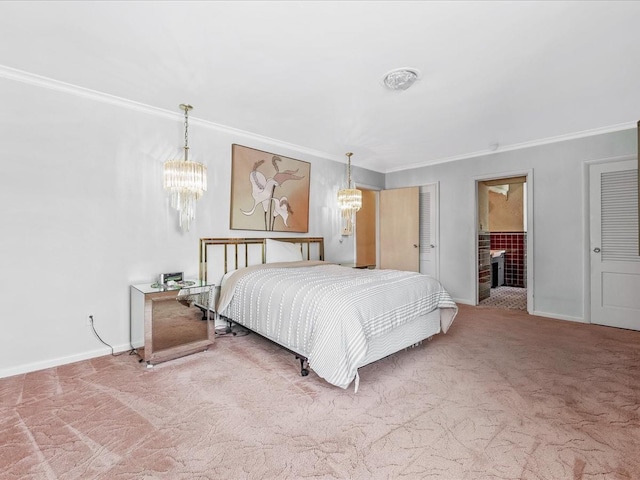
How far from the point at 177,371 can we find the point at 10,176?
208 cm

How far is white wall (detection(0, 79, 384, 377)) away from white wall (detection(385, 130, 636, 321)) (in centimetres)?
410

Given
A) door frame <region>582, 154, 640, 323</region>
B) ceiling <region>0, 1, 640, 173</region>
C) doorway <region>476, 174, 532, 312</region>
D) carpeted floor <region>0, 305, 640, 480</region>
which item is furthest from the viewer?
doorway <region>476, 174, 532, 312</region>

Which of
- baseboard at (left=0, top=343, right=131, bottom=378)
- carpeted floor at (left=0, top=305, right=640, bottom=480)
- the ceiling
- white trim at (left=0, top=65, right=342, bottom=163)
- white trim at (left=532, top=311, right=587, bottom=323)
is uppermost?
the ceiling

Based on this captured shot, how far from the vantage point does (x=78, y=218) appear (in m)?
2.82

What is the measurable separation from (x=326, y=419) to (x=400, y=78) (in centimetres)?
262

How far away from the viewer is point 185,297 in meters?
3.07

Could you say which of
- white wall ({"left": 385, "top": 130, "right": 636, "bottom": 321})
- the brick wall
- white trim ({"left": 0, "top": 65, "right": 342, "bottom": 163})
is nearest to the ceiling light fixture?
white trim ({"left": 0, "top": 65, "right": 342, "bottom": 163})

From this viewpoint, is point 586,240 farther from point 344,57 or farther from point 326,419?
point 326,419

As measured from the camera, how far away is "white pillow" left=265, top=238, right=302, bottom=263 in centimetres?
408

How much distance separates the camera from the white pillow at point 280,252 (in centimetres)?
408

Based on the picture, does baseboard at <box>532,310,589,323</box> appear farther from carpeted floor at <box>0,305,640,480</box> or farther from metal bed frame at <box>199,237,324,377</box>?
metal bed frame at <box>199,237,324,377</box>

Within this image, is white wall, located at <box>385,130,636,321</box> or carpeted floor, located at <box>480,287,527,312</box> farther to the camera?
carpeted floor, located at <box>480,287,527,312</box>

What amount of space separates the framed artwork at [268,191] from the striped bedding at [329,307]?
2.75 ft

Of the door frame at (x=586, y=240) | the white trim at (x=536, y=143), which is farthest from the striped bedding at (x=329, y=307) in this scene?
the white trim at (x=536, y=143)
